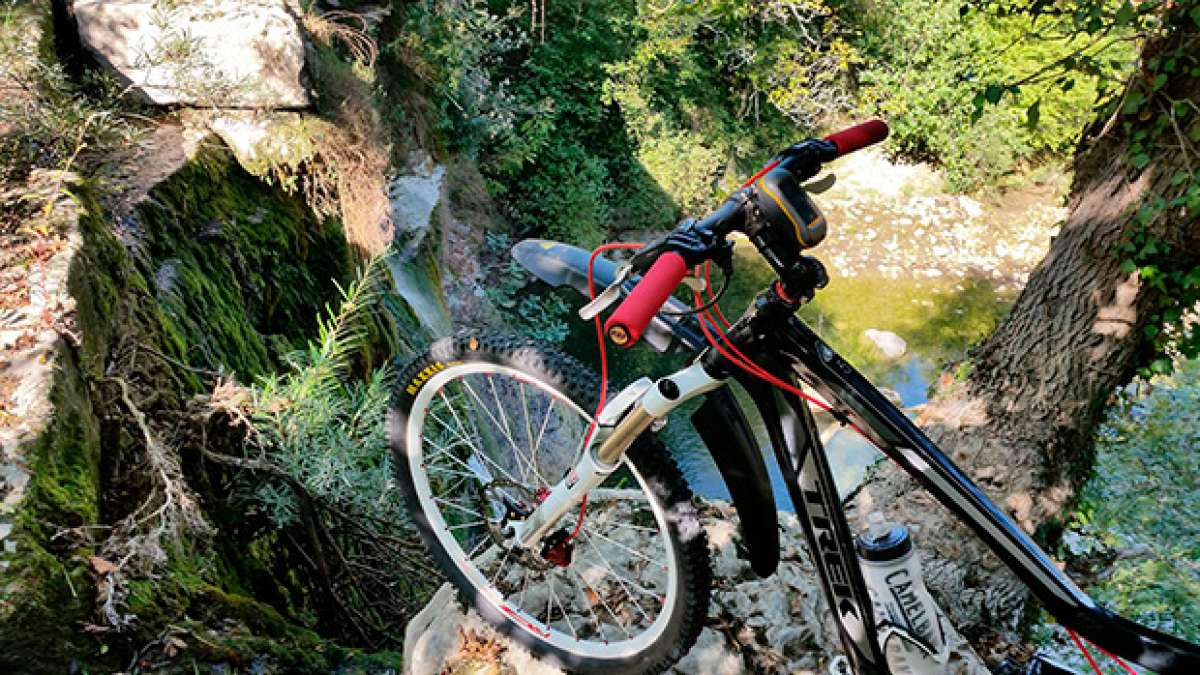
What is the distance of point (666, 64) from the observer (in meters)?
12.6

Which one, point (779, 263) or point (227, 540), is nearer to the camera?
point (779, 263)

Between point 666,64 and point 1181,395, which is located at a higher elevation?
point 666,64

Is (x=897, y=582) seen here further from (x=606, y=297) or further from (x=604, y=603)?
(x=606, y=297)

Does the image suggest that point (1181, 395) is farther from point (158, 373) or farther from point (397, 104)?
point (397, 104)

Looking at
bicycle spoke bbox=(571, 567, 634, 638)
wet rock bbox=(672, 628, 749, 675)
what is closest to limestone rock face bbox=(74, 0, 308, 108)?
bicycle spoke bbox=(571, 567, 634, 638)

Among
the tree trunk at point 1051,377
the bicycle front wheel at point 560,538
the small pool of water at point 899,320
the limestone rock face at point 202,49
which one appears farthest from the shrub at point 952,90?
the bicycle front wheel at point 560,538

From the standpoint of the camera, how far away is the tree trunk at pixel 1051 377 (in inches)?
110

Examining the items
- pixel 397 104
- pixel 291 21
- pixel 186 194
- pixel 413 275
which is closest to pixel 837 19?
pixel 397 104

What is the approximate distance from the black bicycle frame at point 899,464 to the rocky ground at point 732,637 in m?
0.69

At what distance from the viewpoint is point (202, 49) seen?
3750 millimetres

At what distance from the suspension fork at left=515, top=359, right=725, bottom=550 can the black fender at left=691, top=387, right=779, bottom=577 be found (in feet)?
0.20

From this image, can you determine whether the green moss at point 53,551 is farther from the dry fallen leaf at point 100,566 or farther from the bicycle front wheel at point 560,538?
the bicycle front wheel at point 560,538

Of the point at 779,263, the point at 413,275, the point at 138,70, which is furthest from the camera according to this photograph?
the point at 413,275

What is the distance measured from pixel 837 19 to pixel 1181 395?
9.62m
